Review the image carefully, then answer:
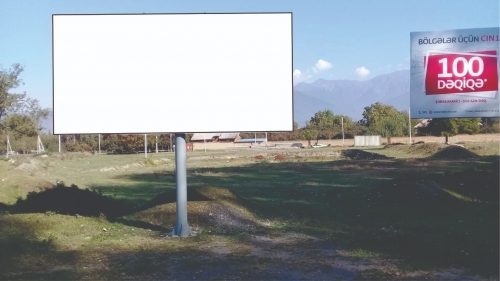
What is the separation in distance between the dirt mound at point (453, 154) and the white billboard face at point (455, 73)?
2354cm

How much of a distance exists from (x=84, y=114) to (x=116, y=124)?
2.04 feet

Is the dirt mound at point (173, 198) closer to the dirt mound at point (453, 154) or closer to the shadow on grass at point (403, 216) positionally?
the shadow on grass at point (403, 216)

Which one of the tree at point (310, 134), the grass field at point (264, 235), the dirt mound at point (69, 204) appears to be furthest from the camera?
the tree at point (310, 134)

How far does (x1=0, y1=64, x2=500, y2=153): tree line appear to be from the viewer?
42.8 m

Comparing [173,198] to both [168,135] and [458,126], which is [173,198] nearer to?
[458,126]

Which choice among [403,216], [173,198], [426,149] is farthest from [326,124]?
[173,198]

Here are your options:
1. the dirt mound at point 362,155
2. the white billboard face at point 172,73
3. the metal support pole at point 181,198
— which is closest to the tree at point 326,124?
the dirt mound at point 362,155

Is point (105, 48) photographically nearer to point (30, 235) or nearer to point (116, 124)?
point (116, 124)

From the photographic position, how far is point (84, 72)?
10359 millimetres

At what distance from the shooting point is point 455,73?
75.0 ft

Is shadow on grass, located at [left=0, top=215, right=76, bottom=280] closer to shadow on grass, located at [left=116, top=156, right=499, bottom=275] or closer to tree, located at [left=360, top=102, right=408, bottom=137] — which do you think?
shadow on grass, located at [left=116, top=156, right=499, bottom=275]

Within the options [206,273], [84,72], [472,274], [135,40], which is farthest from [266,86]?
[472,274]

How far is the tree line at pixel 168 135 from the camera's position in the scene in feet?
141

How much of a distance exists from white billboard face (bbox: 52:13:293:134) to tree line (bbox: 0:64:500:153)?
893 inches
